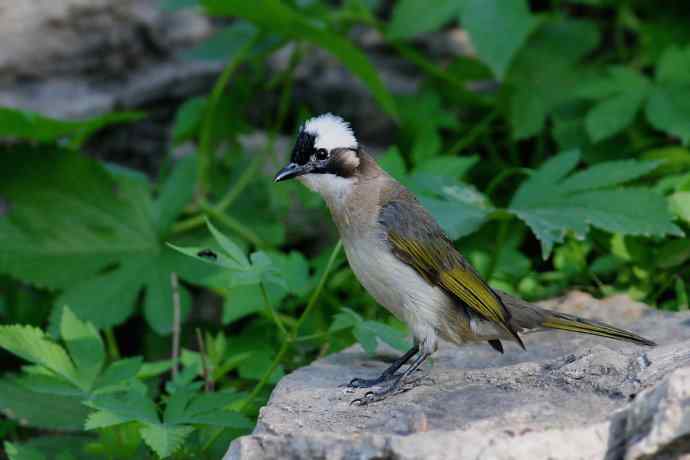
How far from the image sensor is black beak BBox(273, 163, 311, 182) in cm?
408

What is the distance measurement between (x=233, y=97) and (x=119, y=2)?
4.55 feet

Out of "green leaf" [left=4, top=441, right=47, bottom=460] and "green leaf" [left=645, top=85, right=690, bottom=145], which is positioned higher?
"green leaf" [left=645, top=85, right=690, bottom=145]

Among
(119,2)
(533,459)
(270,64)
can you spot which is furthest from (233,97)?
(533,459)

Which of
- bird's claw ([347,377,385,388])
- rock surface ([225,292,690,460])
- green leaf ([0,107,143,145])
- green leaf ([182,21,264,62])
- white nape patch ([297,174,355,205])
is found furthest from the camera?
green leaf ([182,21,264,62])

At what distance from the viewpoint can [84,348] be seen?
407cm

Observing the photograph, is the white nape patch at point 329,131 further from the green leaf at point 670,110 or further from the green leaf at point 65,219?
the green leaf at point 670,110

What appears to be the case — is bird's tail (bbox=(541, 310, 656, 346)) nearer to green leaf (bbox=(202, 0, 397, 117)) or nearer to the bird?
the bird

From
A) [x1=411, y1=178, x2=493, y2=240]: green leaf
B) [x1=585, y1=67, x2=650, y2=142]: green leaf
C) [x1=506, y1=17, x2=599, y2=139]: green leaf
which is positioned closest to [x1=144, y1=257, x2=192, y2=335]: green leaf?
[x1=411, y1=178, x2=493, y2=240]: green leaf

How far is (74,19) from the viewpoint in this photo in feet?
23.1

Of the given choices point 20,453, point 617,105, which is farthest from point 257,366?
point 617,105

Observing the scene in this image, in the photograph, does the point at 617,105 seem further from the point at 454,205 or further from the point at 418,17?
the point at 454,205

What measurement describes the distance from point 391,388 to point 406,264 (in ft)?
1.99

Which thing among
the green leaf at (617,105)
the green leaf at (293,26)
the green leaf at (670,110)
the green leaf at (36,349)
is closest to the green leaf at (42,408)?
the green leaf at (36,349)

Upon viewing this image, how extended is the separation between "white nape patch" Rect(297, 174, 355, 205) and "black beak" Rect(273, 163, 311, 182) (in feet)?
0.18
